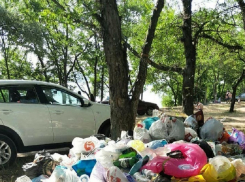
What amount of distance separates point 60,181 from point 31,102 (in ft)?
11.1

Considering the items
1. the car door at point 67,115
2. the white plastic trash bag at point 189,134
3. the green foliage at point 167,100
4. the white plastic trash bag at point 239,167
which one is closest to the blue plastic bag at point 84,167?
the white plastic trash bag at point 189,134

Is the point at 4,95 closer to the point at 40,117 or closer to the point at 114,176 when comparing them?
the point at 40,117

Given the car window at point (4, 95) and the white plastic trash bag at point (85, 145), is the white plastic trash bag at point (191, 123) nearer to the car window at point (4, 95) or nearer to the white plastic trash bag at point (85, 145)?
the white plastic trash bag at point (85, 145)

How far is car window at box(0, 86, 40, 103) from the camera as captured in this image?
5777 millimetres

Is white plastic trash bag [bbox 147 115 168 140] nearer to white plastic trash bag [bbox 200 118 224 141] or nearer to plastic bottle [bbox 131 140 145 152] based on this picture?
plastic bottle [bbox 131 140 145 152]

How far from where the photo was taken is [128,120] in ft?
17.9

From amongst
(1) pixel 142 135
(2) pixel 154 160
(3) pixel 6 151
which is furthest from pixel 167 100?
(2) pixel 154 160

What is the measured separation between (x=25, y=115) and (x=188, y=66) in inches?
212

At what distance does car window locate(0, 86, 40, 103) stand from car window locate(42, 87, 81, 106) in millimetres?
287

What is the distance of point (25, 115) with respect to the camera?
228 inches

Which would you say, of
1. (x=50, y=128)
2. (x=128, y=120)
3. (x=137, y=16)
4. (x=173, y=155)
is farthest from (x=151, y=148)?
(x=137, y=16)

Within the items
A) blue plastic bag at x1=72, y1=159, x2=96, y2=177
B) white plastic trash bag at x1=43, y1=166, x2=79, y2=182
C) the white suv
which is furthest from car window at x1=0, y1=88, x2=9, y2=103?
white plastic trash bag at x1=43, y1=166, x2=79, y2=182

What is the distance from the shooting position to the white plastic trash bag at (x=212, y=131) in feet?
14.2

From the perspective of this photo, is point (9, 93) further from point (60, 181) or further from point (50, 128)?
point (60, 181)
